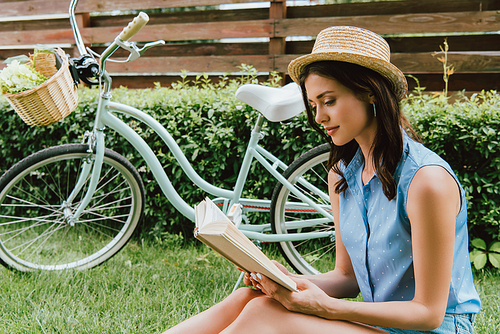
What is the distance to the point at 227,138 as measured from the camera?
2869 mm

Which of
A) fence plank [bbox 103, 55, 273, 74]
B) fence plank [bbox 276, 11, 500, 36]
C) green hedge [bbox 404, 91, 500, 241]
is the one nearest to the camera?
green hedge [bbox 404, 91, 500, 241]

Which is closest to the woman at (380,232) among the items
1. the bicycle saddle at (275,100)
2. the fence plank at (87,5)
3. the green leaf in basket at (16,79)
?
the bicycle saddle at (275,100)

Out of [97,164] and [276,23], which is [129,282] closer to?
[97,164]

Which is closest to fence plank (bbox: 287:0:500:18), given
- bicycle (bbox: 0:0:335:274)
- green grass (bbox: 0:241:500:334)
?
bicycle (bbox: 0:0:335:274)

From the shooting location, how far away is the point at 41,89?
188 cm

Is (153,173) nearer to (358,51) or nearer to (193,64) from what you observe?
(358,51)

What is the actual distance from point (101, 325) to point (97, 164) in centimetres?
93

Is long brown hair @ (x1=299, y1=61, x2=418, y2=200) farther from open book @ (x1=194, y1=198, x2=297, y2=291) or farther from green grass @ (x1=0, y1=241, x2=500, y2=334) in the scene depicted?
green grass @ (x1=0, y1=241, x2=500, y2=334)

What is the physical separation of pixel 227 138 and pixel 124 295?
1.27 metres

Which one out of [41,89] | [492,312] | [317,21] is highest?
[317,21]

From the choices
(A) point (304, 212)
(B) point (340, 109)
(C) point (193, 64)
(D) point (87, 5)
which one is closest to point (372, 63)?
(B) point (340, 109)

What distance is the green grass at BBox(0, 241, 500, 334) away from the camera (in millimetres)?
1901

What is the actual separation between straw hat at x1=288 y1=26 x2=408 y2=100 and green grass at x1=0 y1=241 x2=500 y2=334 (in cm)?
141

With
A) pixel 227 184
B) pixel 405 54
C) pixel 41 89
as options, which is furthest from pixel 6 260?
pixel 405 54
